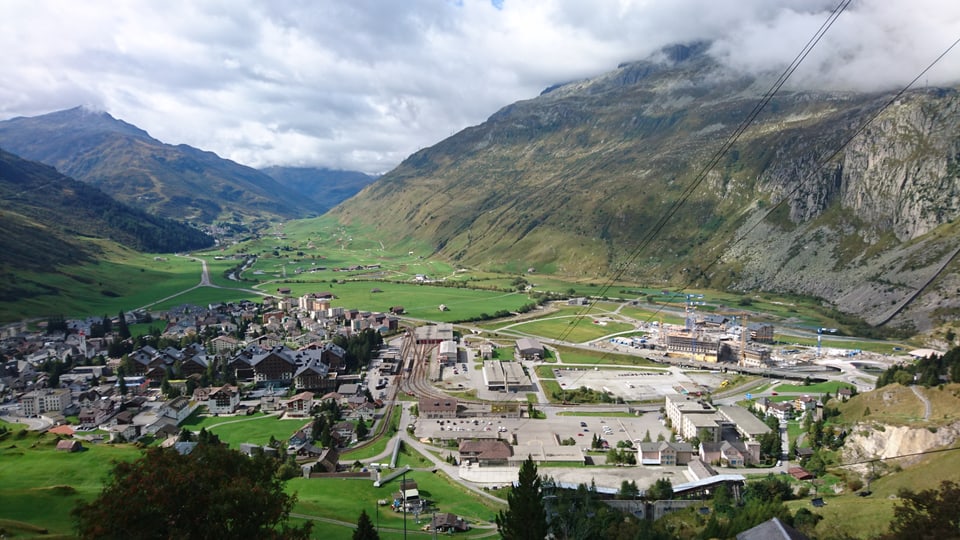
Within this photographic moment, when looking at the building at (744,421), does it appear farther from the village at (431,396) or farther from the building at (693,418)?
the building at (693,418)

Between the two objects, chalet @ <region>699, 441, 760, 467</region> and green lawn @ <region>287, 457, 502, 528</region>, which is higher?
chalet @ <region>699, 441, 760, 467</region>

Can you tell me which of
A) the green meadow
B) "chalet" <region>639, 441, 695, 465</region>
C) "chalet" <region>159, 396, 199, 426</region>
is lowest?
"chalet" <region>159, 396, 199, 426</region>

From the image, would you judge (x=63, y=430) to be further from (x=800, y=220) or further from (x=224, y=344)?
(x=800, y=220)

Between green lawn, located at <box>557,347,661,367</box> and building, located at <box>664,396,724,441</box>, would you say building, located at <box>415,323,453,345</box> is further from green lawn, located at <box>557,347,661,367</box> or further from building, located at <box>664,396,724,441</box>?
building, located at <box>664,396,724,441</box>

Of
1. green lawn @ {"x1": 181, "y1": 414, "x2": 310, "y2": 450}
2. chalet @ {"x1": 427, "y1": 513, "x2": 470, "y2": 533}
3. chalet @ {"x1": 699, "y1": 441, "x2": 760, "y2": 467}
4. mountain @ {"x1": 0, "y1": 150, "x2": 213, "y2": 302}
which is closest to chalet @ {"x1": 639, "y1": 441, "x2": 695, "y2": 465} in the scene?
chalet @ {"x1": 699, "y1": 441, "x2": 760, "y2": 467}

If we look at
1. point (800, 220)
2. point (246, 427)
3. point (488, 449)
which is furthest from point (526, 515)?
point (800, 220)
